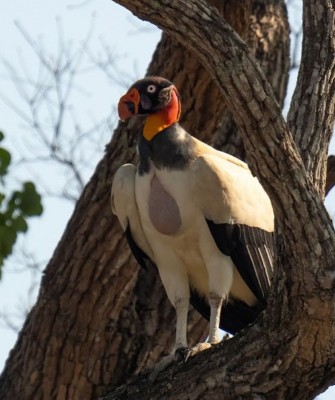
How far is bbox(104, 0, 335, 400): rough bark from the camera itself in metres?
4.92

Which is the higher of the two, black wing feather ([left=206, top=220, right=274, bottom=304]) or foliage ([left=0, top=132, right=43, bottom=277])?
black wing feather ([left=206, top=220, right=274, bottom=304])

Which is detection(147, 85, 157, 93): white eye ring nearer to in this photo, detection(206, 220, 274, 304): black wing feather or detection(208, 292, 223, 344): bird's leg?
detection(206, 220, 274, 304): black wing feather

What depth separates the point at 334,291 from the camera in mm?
5094

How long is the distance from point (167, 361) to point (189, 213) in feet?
2.40

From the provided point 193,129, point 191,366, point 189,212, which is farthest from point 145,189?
point 193,129

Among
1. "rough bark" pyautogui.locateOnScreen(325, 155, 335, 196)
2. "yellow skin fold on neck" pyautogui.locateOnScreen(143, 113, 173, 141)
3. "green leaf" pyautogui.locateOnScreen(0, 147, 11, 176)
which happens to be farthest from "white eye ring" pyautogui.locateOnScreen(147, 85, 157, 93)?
"green leaf" pyautogui.locateOnScreen(0, 147, 11, 176)

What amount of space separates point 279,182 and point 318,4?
93 cm

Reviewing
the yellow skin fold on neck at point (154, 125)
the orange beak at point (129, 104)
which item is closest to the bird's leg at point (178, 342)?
the yellow skin fold on neck at point (154, 125)

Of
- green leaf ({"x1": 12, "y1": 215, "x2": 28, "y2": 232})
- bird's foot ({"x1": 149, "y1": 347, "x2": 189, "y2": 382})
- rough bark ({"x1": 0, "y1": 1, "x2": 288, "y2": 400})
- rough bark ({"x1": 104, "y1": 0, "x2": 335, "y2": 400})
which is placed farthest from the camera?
rough bark ({"x1": 0, "y1": 1, "x2": 288, "y2": 400})

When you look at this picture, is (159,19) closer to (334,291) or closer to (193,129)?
(334,291)

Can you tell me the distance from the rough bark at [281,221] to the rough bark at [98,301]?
6.96 feet

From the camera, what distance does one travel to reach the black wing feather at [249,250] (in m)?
6.34

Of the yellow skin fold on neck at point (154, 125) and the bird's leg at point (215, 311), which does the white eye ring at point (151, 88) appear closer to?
the yellow skin fold on neck at point (154, 125)

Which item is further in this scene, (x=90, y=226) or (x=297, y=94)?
(x=90, y=226)
